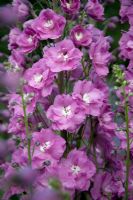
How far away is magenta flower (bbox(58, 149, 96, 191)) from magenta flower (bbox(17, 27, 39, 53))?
1.01 feet

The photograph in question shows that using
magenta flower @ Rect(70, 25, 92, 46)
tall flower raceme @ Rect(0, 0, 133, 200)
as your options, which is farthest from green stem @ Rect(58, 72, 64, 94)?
magenta flower @ Rect(70, 25, 92, 46)

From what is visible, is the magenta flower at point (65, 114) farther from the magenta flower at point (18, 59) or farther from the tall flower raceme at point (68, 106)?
the magenta flower at point (18, 59)

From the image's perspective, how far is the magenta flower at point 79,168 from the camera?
1375 mm

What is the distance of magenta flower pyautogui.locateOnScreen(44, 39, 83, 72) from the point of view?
1.38m

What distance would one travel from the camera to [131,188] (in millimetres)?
1481

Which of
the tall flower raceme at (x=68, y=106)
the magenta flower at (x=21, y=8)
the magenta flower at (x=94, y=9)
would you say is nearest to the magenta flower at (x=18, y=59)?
the tall flower raceme at (x=68, y=106)

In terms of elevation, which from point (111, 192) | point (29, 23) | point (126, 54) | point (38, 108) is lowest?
point (111, 192)

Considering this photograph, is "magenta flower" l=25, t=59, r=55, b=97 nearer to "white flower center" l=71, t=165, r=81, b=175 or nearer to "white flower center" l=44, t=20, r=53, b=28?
"white flower center" l=44, t=20, r=53, b=28

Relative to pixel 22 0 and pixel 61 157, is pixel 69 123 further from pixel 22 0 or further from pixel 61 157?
pixel 22 0

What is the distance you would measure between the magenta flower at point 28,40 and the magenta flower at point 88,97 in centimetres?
17

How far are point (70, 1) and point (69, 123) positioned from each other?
1.09 feet

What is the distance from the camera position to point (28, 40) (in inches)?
56.3

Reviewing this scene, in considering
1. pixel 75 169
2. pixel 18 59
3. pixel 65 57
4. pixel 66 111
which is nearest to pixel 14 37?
pixel 18 59

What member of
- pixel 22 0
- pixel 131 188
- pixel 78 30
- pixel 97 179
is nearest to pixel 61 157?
pixel 97 179
